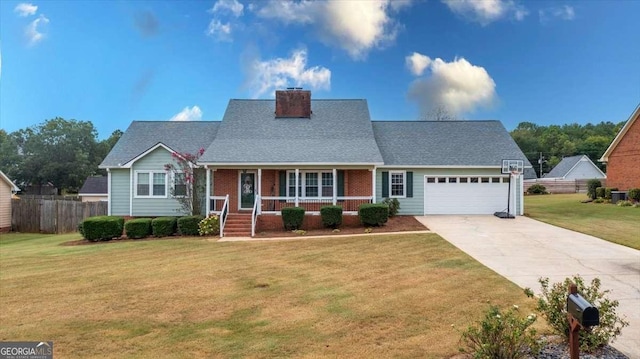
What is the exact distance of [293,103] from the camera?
22.6 m

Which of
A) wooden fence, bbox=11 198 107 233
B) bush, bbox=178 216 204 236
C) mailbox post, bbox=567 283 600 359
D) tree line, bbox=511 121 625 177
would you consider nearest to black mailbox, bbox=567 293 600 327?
mailbox post, bbox=567 283 600 359

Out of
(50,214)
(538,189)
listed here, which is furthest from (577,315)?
(538,189)

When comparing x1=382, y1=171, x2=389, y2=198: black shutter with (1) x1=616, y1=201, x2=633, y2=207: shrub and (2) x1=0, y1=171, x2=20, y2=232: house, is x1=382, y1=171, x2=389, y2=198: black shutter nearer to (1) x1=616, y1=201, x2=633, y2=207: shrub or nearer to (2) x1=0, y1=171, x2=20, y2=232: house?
(1) x1=616, y1=201, x2=633, y2=207: shrub

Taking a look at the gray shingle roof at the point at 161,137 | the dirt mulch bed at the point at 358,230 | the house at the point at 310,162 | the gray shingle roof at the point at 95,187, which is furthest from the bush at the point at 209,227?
the gray shingle roof at the point at 95,187

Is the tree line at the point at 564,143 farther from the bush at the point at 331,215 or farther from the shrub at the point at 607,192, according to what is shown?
the bush at the point at 331,215

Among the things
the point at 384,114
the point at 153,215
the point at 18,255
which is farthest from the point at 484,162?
the point at 18,255

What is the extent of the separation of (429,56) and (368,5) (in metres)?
9.19

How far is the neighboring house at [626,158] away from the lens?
975 inches

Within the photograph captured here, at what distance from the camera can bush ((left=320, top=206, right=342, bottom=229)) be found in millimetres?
16281

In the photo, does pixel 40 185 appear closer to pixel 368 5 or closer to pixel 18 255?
pixel 18 255

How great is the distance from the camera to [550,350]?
437 centimetres

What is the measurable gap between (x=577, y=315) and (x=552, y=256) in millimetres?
7869

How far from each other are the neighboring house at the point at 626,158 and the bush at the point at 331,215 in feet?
71.6

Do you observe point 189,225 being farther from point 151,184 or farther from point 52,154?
point 52,154
